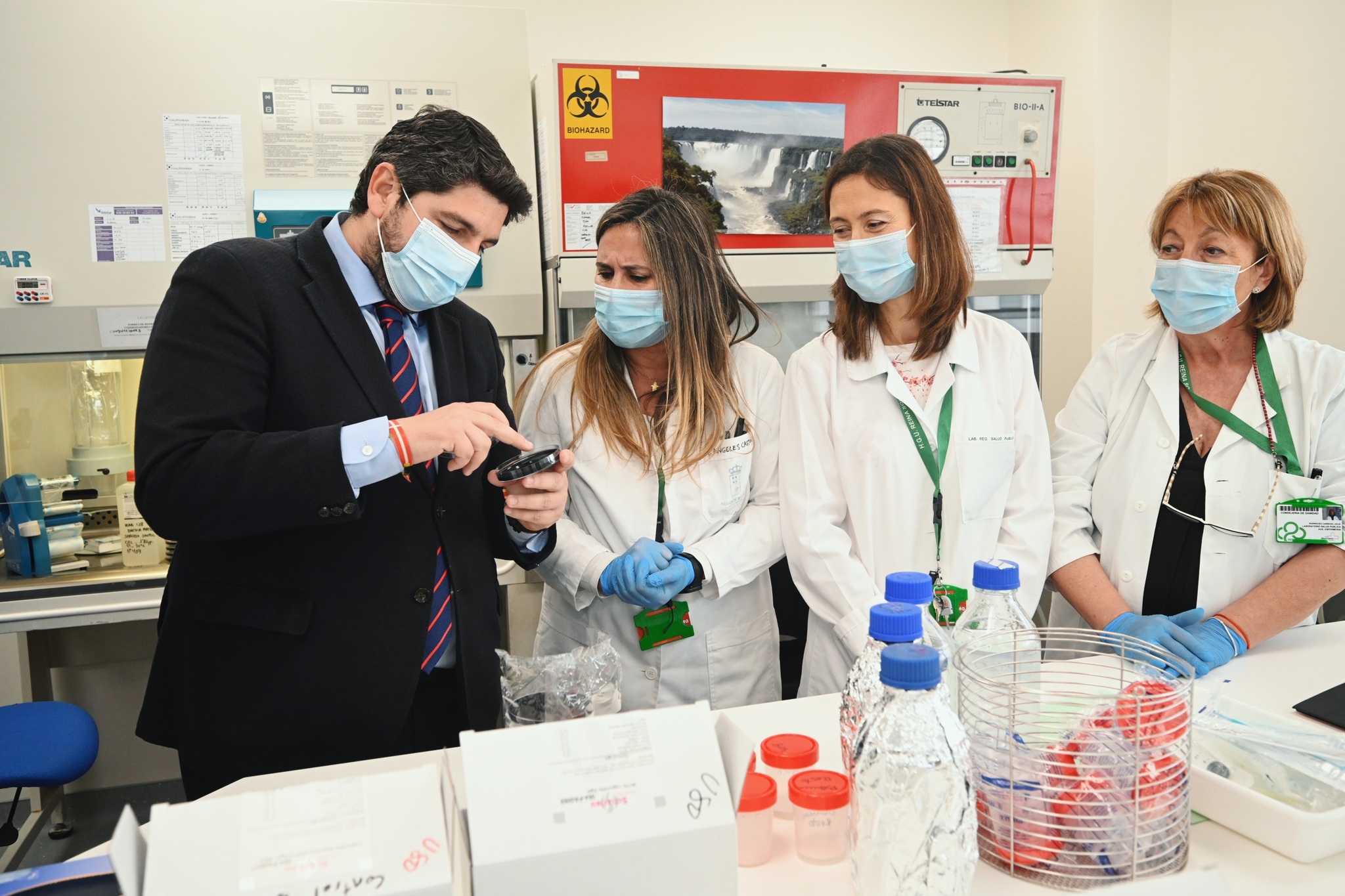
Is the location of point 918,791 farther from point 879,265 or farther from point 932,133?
point 932,133

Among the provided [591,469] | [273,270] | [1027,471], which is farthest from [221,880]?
[1027,471]

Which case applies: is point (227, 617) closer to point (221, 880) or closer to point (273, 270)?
point (273, 270)

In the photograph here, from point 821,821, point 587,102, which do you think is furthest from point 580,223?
point 821,821

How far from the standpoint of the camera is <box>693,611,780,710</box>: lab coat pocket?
1826mm

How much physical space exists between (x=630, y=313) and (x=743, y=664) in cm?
75

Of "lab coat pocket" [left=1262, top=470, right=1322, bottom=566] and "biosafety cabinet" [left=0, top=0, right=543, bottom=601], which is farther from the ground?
"biosafety cabinet" [left=0, top=0, right=543, bottom=601]

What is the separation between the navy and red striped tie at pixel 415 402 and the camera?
4.67 ft

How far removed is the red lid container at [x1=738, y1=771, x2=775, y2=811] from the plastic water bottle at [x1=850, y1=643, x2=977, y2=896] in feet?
0.44

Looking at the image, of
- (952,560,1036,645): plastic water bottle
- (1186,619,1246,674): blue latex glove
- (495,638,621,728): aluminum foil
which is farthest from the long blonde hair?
(1186,619,1246,674): blue latex glove

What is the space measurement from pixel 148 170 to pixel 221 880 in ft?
7.73

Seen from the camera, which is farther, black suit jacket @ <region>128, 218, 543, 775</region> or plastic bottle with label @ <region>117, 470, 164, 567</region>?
plastic bottle with label @ <region>117, 470, 164, 567</region>

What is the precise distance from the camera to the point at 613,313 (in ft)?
5.88

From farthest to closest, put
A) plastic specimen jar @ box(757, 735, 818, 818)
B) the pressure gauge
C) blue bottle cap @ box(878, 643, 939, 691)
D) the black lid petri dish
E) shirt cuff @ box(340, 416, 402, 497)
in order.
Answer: the pressure gauge
the black lid petri dish
shirt cuff @ box(340, 416, 402, 497)
plastic specimen jar @ box(757, 735, 818, 818)
blue bottle cap @ box(878, 643, 939, 691)

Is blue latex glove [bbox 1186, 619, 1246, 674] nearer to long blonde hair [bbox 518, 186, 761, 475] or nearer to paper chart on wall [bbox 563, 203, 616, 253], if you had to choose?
long blonde hair [bbox 518, 186, 761, 475]
